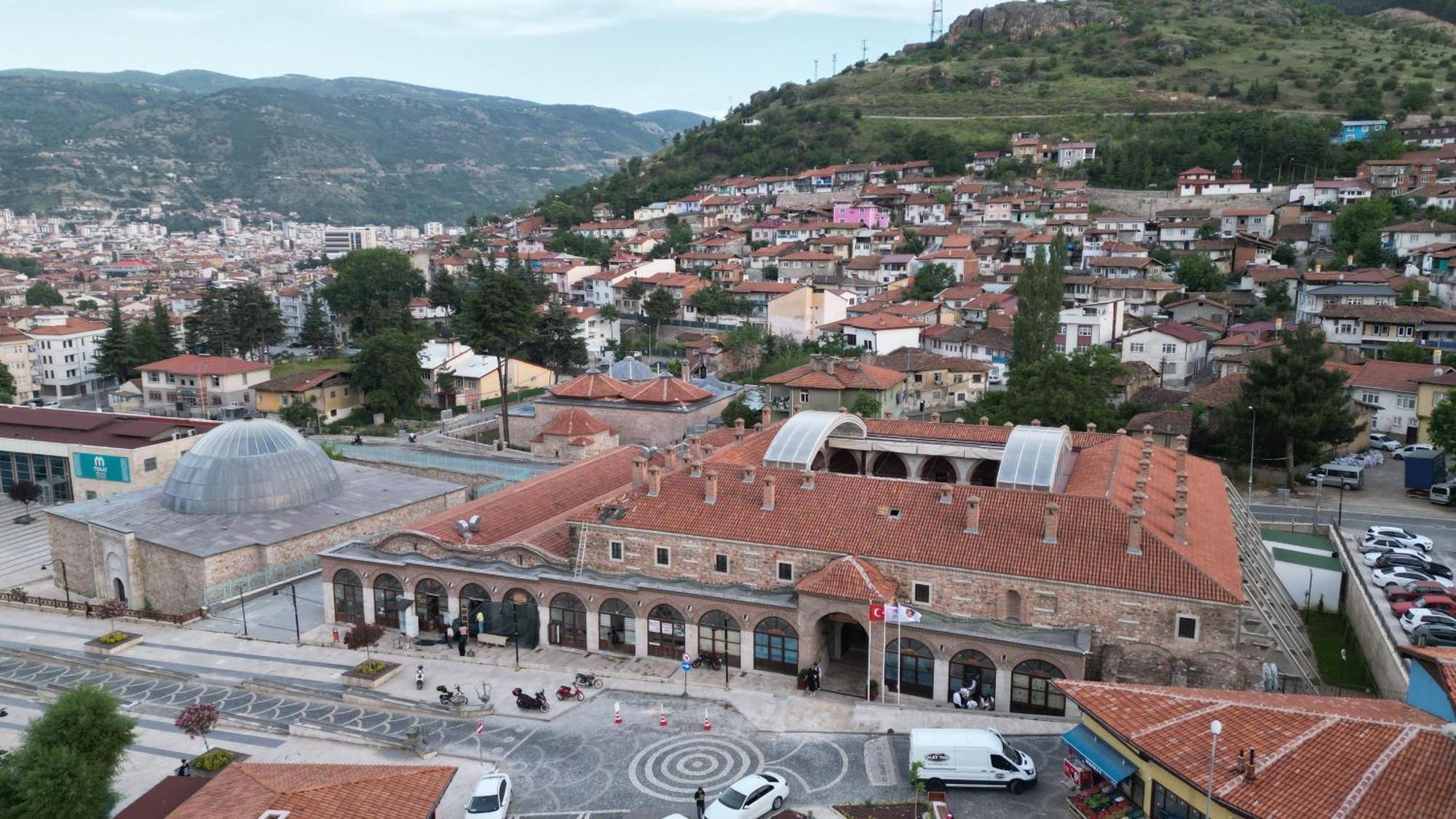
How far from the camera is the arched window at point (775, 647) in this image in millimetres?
28172

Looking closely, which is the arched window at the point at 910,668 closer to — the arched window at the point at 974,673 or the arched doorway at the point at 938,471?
the arched window at the point at 974,673

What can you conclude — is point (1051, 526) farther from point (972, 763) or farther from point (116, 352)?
point (116, 352)

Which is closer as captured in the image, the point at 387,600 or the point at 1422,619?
the point at 1422,619

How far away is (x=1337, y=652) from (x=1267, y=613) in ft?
21.3

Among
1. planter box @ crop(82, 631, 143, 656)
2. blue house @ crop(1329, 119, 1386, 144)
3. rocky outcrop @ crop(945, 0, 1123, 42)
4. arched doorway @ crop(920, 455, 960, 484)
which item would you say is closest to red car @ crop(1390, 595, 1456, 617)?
arched doorway @ crop(920, 455, 960, 484)

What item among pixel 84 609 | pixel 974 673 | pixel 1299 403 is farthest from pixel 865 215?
pixel 974 673

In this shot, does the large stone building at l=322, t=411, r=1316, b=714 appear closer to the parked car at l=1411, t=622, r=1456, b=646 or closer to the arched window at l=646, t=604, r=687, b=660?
the arched window at l=646, t=604, r=687, b=660

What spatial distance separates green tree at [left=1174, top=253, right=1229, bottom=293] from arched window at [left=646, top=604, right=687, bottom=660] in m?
64.9

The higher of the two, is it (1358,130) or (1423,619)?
(1358,130)

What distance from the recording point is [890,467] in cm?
3981

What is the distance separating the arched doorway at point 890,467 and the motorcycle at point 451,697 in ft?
61.2

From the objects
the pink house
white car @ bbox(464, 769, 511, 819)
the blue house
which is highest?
the blue house

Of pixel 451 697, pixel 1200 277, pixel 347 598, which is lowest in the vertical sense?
pixel 451 697

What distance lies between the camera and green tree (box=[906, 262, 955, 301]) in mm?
85750
